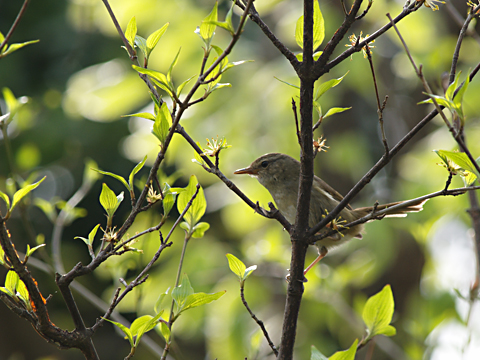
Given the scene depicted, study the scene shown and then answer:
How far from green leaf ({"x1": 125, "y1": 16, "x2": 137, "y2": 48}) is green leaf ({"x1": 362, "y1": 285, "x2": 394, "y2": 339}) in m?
1.26

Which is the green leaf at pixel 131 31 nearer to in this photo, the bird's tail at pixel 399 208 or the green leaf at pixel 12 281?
the green leaf at pixel 12 281

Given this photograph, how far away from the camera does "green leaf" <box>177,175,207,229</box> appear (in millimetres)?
1661

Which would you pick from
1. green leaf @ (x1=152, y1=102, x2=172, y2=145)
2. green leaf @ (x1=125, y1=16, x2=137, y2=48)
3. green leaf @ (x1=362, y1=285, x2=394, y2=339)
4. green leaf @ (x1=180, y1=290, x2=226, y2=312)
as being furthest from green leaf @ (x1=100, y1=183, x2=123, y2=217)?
green leaf @ (x1=362, y1=285, x2=394, y2=339)

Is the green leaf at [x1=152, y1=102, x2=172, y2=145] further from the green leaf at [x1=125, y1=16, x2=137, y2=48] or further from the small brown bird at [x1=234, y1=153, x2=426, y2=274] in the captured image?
the small brown bird at [x1=234, y1=153, x2=426, y2=274]

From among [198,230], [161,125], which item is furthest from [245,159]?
[161,125]

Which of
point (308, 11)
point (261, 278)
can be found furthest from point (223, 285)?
point (308, 11)

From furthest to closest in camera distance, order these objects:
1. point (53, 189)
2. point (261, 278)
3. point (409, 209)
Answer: point (53, 189) < point (261, 278) < point (409, 209)

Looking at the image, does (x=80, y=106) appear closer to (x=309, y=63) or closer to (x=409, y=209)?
(x=409, y=209)

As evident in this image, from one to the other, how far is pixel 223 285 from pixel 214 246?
1.61 feet

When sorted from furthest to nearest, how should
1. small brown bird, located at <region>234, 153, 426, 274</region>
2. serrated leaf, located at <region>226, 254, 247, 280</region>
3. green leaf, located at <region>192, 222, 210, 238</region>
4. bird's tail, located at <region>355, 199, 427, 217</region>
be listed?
small brown bird, located at <region>234, 153, 426, 274</region>, green leaf, located at <region>192, 222, 210, 238</region>, serrated leaf, located at <region>226, 254, 247, 280</region>, bird's tail, located at <region>355, 199, 427, 217</region>

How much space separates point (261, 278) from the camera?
5219mm

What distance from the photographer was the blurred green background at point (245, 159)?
375 centimetres

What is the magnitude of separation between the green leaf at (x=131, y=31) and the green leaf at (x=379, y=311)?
1.26 m

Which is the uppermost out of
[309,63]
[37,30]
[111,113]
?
[37,30]
